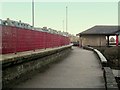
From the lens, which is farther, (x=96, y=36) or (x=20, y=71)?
(x=96, y=36)

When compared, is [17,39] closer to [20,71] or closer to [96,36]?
[20,71]

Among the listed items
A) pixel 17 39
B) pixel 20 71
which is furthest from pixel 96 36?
pixel 20 71

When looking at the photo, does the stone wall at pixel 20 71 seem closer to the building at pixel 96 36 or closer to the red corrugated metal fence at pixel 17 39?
the red corrugated metal fence at pixel 17 39

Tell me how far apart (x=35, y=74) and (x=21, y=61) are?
7.84 ft

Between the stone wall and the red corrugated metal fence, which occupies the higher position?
the red corrugated metal fence

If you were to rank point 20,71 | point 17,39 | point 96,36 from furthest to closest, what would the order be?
point 96,36 → point 17,39 → point 20,71

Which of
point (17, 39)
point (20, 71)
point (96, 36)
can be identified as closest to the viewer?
point (20, 71)

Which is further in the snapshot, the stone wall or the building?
the building

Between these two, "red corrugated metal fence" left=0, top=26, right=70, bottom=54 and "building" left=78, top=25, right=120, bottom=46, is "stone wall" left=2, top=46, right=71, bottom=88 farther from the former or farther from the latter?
"building" left=78, top=25, right=120, bottom=46

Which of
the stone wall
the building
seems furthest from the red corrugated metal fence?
the building

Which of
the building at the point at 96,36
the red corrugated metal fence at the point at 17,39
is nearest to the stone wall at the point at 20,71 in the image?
the red corrugated metal fence at the point at 17,39

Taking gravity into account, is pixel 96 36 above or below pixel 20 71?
above

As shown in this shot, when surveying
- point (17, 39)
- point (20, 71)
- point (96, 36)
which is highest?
point (96, 36)

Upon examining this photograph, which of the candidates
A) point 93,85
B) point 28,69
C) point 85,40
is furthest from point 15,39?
point 85,40
